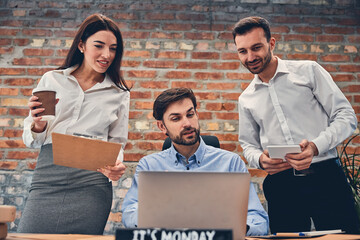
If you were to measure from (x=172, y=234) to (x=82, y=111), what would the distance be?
41.7 inches

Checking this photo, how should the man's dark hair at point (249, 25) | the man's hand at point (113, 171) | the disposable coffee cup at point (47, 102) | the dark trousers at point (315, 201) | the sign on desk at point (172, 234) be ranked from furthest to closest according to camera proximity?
the man's dark hair at point (249, 25)
the dark trousers at point (315, 201)
the man's hand at point (113, 171)
the disposable coffee cup at point (47, 102)
the sign on desk at point (172, 234)

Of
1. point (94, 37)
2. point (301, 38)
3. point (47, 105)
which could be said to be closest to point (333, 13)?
point (301, 38)

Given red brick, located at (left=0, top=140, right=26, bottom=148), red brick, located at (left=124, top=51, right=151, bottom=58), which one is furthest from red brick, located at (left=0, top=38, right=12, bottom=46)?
red brick, located at (left=124, top=51, right=151, bottom=58)

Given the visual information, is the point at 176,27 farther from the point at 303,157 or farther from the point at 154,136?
the point at 303,157

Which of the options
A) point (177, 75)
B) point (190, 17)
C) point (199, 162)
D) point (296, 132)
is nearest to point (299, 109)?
point (296, 132)

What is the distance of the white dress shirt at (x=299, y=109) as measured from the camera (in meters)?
1.66

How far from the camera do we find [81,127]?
1.63 metres

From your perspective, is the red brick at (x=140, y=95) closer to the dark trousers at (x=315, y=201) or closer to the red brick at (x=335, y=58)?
the dark trousers at (x=315, y=201)

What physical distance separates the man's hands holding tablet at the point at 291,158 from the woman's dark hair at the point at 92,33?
80 centimetres

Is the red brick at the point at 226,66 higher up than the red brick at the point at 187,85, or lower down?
higher up

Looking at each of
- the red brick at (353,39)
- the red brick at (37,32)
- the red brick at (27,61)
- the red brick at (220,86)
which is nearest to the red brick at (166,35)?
the red brick at (220,86)

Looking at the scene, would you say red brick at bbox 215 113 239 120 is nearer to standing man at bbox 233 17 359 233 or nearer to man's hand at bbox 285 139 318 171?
standing man at bbox 233 17 359 233

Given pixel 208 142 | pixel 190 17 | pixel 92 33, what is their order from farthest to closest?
pixel 190 17
pixel 208 142
pixel 92 33

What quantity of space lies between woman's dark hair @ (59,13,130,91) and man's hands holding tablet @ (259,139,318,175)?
0.80 metres
